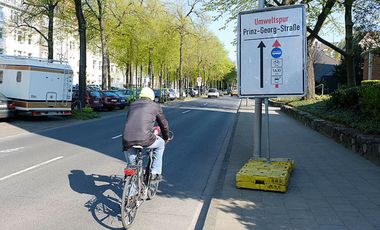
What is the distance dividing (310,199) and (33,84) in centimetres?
1586

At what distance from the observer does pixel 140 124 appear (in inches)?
215

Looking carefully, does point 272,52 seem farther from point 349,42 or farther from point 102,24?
point 102,24

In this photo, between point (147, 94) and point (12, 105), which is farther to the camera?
point (12, 105)

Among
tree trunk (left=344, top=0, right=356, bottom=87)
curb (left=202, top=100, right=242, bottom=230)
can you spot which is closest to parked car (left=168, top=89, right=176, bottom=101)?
tree trunk (left=344, top=0, right=356, bottom=87)

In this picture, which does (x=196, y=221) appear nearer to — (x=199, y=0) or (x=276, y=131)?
(x=276, y=131)

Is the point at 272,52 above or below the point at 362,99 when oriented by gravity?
above

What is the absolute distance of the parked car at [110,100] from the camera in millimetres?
29672

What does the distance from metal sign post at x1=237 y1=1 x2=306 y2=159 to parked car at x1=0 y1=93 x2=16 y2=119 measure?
13.3 m

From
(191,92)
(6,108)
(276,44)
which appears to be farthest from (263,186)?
(191,92)

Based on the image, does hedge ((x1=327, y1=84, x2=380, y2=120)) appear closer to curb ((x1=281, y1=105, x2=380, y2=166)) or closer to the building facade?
curb ((x1=281, y1=105, x2=380, y2=166))

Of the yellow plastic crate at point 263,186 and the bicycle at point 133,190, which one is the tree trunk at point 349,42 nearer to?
the yellow plastic crate at point 263,186

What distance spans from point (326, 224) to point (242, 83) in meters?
4.09

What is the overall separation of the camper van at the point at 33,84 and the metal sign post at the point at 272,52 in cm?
1335

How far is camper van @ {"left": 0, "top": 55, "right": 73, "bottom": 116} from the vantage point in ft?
62.4
